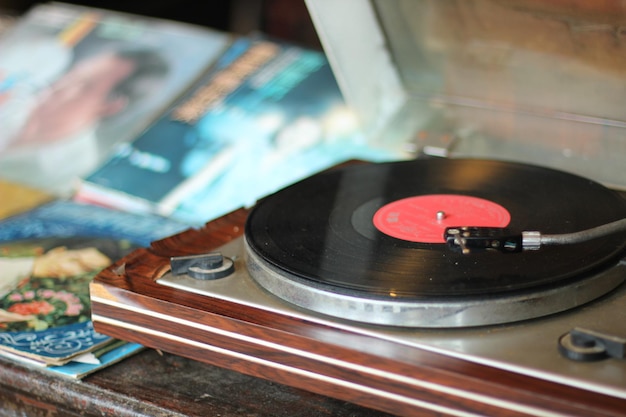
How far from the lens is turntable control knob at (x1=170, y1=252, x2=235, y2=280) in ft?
3.67

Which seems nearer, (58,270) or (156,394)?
(156,394)

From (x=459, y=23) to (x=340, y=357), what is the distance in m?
0.86

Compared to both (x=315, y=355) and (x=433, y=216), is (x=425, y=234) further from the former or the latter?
(x=315, y=355)

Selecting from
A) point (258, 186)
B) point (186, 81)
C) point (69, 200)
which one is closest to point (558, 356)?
point (258, 186)

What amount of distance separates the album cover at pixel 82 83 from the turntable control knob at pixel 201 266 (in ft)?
2.93

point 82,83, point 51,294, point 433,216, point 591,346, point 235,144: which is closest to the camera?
point 591,346

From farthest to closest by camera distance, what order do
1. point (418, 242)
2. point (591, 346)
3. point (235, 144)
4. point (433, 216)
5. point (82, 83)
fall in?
1. point (82, 83)
2. point (235, 144)
3. point (433, 216)
4. point (418, 242)
5. point (591, 346)

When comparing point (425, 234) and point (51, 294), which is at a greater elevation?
point (425, 234)

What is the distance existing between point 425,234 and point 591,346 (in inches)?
11.8

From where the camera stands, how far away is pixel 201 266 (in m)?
1.13

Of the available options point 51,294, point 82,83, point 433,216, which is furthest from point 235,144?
point 433,216

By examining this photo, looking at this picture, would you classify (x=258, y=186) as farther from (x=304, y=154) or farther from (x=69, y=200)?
(x=69, y=200)

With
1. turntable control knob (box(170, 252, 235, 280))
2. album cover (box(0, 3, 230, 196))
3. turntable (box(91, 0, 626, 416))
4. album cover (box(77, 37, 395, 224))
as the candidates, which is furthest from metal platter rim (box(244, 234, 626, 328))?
album cover (box(0, 3, 230, 196))

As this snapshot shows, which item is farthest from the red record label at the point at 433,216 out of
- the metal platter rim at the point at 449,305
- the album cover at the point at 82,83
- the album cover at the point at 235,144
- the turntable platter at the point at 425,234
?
the album cover at the point at 82,83
